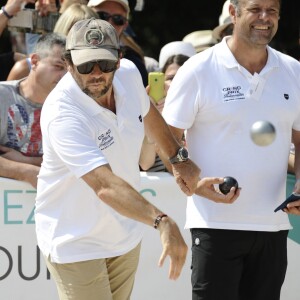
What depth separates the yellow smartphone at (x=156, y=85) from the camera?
20.2 ft

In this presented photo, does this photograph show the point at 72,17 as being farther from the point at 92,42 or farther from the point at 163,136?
the point at 92,42

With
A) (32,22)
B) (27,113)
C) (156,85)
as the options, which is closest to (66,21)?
(32,22)

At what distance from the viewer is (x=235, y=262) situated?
15.2 ft

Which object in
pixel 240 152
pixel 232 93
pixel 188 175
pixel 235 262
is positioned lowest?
pixel 235 262

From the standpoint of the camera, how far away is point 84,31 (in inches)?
172

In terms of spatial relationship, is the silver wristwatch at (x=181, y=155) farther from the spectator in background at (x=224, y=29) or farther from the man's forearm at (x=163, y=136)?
the spectator in background at (x=224, y=29)

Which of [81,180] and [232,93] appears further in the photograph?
[232,93]

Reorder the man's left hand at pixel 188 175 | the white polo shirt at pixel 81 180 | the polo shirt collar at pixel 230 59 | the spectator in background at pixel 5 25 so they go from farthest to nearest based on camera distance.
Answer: the spectator in background at pixel 5 25 < the polo shirt collar at pixel 230 59 < the man's left hand at pixel 188 175 < the white polo shirt at pixel 81 180

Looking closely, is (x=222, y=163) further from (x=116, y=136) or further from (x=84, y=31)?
(x=84, y=31)

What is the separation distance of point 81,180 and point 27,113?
1591 millimetres

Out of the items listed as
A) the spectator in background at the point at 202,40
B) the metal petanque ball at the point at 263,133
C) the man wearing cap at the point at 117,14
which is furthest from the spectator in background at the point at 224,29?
the metal petanque ball at the point at 263,133

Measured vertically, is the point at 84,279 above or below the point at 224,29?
below

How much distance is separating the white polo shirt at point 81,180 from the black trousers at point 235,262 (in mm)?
409

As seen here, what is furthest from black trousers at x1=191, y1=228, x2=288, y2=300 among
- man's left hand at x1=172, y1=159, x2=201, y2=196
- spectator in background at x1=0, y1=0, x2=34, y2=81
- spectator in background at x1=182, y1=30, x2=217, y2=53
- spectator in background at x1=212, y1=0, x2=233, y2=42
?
spectator in background at x1=182, y1=30, x2=217, y2=53
